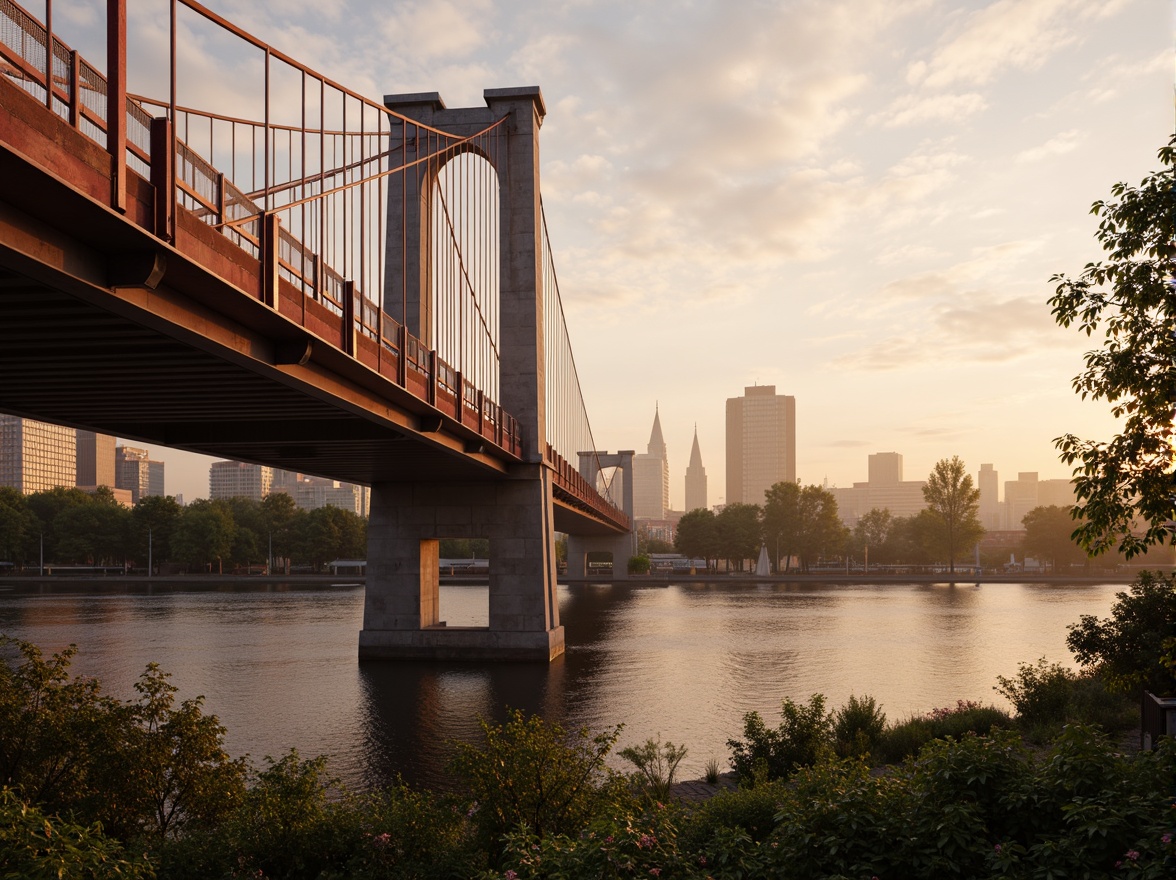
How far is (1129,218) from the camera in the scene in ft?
37.2

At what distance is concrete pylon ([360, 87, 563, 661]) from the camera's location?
1469 inches

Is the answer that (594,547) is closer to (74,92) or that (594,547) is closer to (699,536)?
(699,536)

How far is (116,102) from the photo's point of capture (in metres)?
10.7

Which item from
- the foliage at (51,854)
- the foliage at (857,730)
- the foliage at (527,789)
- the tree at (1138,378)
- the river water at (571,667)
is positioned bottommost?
the river water at (571,667)

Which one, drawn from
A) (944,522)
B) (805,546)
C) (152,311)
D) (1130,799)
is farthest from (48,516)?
(1130,799)

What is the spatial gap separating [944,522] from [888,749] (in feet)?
367

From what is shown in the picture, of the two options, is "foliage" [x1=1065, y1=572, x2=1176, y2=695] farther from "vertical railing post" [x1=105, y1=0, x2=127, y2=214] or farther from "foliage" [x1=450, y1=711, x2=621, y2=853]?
"vertical railing post" [x1=105, y1=0, x2=127, y2=214]

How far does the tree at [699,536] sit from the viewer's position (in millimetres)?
138625

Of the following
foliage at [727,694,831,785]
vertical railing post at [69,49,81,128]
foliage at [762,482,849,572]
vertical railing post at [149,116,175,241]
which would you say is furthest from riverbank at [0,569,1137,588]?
vertical railing post at [69,49,81,128]

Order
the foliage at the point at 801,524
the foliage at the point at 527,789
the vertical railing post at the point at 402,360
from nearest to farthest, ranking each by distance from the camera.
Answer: the foliage at the point at 527,789 → the vertical railing post at the point at 402,360 → the foliage at the point at 801,524

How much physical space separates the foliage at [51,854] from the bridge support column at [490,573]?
28358 mm

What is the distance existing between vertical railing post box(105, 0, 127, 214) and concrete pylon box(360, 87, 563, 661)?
88.0 feet

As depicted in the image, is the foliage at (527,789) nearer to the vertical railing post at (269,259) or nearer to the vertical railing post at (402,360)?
the vertical railing post at (269,259)

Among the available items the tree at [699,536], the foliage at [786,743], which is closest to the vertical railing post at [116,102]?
the foliage at [786,743]
